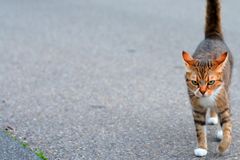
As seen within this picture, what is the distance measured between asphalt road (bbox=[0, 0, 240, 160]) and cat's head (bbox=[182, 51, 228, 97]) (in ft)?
1.92

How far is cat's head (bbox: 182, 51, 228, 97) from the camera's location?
4.25 m

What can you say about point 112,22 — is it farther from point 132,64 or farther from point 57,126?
point 57,126

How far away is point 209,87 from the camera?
427 cm

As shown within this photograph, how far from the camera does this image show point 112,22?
10.5 m

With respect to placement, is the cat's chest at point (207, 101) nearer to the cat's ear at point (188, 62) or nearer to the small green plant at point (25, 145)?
the cat's ear at point (188, 62)

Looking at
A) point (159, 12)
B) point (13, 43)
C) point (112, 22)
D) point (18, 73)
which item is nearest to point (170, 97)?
point (18, 73)

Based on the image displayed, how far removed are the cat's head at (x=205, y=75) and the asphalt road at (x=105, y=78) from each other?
0.58 m

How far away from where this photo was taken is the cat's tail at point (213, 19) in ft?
16.6

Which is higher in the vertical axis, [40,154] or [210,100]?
[210,100]

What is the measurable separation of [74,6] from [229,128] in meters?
8.48

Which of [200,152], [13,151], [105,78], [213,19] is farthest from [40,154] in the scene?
[105,78]

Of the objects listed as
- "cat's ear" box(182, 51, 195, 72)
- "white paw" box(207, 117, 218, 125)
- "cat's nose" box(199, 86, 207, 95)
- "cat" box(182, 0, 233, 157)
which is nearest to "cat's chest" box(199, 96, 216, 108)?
"cat" box(182, 0, 233, 157)

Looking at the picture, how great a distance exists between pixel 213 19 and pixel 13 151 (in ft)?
7.02

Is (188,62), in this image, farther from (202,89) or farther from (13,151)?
(13,151)
